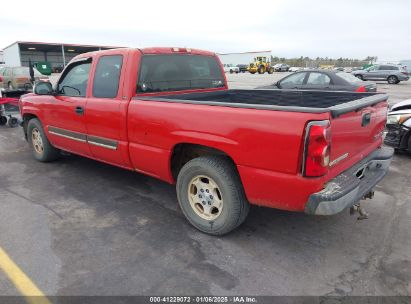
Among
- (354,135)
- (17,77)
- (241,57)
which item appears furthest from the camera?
(241,57)

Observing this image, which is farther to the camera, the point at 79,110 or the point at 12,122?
the point at 12,122

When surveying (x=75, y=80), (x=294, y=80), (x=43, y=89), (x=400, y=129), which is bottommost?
(x=400, y=129)

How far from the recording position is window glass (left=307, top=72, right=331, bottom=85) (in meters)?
9.81

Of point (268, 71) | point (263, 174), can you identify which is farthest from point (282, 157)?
point (268, 71)

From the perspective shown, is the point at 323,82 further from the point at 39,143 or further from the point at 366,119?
the point at 39,143

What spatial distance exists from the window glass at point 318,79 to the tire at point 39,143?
289 inches

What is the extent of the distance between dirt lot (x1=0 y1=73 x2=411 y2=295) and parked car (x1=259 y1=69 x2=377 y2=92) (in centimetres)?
540

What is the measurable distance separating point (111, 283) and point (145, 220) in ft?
3.64

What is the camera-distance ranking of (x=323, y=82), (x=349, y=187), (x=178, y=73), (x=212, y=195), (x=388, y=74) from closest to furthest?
(x=349, y=187) < (x=212, y=195) < (x=178, y=73) < (x=323, y=82) < (x=388, y=74)

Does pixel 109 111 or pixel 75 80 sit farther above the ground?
pixel 75 80

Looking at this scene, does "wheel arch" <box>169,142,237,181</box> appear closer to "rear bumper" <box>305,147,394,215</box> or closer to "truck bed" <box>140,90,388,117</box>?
"truck bed" <box>140,90,388,117</box>

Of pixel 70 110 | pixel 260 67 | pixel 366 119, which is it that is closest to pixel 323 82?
pixel 366 119

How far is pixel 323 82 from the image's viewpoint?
9.84m

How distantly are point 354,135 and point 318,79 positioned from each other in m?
7.44
